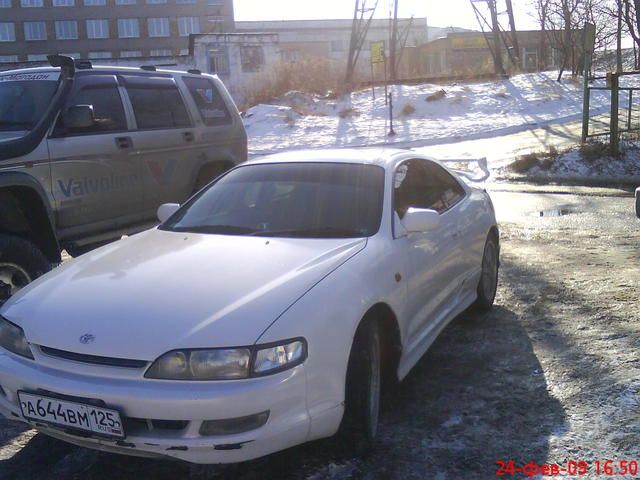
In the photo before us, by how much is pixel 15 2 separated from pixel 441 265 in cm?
7719

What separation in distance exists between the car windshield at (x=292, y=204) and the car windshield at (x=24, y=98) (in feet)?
7.09

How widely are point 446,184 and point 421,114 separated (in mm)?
21183

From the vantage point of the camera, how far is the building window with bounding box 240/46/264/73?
4250 cm

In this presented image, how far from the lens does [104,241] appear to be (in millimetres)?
6574

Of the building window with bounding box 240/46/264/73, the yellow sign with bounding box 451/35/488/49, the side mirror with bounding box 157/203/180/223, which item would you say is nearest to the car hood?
the side mirror with bounding box 157/203/180/223

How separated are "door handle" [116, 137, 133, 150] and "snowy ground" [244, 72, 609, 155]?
13.3 meters

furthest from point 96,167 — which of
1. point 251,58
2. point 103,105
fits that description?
point 251,58

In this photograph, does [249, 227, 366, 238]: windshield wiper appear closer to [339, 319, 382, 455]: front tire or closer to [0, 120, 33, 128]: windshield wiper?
[339, 319, 382, 455]: front tire

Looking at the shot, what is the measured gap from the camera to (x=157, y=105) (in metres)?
6.97

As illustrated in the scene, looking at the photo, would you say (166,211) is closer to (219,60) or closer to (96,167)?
(96,167)

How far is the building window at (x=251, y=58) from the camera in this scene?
139ft

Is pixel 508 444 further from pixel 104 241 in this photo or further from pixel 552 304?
pixel 104 241

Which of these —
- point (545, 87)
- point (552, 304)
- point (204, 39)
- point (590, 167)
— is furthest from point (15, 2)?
point (552, 304)

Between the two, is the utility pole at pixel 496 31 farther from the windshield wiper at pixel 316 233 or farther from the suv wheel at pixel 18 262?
the windshield wiper at pixel 316 233
